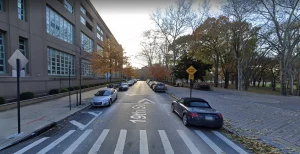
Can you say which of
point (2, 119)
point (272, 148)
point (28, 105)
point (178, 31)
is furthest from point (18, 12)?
point (178, 31)

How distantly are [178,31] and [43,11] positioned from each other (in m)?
27.1

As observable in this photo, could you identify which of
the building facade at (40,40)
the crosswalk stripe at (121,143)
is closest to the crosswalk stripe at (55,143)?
the crosswalk stripe at (121,143)

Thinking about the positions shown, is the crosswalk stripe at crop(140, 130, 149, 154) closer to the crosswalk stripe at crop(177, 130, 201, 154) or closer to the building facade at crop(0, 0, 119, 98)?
the crosswalk stripe at crop(177, 130, 201, 154)

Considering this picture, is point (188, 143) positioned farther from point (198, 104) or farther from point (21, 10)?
point (21, 10)

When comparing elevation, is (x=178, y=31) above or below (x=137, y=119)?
above

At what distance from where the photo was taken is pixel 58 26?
20859 mm

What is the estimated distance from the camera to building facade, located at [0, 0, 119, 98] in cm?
1280

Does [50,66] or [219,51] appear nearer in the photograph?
[50,66]

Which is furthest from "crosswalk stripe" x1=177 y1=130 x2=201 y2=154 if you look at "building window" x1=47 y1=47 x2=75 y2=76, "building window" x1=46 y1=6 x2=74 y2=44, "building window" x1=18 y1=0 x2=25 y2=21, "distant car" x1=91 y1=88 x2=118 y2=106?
"building window" x1=46 y1=6 x2=74 y2=44

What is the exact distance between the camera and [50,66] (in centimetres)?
1920

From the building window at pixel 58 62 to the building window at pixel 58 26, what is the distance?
7.00 ft

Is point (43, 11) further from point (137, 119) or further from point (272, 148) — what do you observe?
point (272, 148)

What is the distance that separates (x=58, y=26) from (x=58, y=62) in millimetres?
4715

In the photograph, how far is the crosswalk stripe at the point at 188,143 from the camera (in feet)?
15.8
